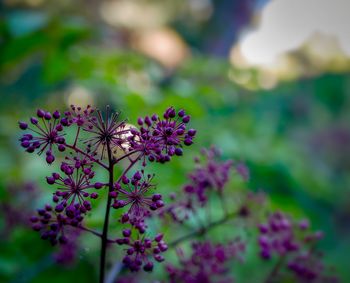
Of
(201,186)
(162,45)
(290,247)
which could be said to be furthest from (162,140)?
(162,45)

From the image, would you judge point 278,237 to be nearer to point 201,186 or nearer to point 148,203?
point 201,186

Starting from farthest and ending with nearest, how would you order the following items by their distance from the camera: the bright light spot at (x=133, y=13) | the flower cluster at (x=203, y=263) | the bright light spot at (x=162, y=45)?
the bright light spot at (x=133, y=13)
the bright light spot at (x=162, y=45)
the flower cluster at (x=203, y=263)

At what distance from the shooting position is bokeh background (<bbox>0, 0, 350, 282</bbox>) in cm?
179

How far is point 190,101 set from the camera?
2.27m

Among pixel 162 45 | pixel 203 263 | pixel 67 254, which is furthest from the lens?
pixel 162 45

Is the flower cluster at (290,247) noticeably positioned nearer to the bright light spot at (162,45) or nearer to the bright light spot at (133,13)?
the bright light spot at (162,45)

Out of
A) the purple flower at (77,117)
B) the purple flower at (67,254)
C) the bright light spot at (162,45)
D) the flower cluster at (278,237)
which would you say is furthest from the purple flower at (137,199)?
the bright light spot at (162,45)

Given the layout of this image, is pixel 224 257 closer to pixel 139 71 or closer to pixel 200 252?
pixel 200 252

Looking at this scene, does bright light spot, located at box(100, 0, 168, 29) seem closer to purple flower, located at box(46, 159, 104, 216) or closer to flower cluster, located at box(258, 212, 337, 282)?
flower cluster, located at box(258, 212, 337, 282)

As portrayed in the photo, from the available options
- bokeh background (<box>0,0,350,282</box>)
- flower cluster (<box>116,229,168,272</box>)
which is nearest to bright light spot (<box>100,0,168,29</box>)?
bokeh background (<box>0,0,350,282</box>)

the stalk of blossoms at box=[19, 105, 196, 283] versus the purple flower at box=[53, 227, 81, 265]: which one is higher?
the purple flower at box=[53, 227, 81, 265]

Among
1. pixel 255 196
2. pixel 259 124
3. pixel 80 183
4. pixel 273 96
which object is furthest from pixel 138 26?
pixel 80 183

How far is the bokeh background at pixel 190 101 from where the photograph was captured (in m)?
1.79

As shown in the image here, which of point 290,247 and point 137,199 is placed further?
point 290,247
